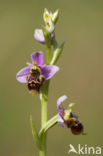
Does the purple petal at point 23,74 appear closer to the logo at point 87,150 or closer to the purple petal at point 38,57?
the purple petal at point 38,57

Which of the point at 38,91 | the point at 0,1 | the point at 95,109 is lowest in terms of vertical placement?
the point at 95,109

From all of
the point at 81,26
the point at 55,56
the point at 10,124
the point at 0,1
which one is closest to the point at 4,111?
the point at 10,124

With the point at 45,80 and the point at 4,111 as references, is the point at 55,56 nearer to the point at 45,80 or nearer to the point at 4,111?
the point at 45,80

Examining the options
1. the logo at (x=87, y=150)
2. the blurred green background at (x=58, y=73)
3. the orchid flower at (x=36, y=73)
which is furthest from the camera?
the blurred green background at (x=58, y=73)

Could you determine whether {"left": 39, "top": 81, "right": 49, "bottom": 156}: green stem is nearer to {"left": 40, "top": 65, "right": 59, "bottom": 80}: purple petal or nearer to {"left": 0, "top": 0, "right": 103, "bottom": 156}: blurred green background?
{"left": 40, "top": 65, "right": 59, "bottom": 80}: purple petal

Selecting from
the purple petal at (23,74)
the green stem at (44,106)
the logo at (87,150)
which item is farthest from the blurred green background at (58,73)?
the purple petal at (23,74)

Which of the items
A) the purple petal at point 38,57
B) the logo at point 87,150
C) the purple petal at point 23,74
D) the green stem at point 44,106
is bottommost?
the logo at point 87,150

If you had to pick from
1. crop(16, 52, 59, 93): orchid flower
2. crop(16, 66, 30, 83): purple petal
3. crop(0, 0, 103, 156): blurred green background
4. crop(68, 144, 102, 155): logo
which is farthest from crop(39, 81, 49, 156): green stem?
crop(0, 0, 103, 156): blurred green background
